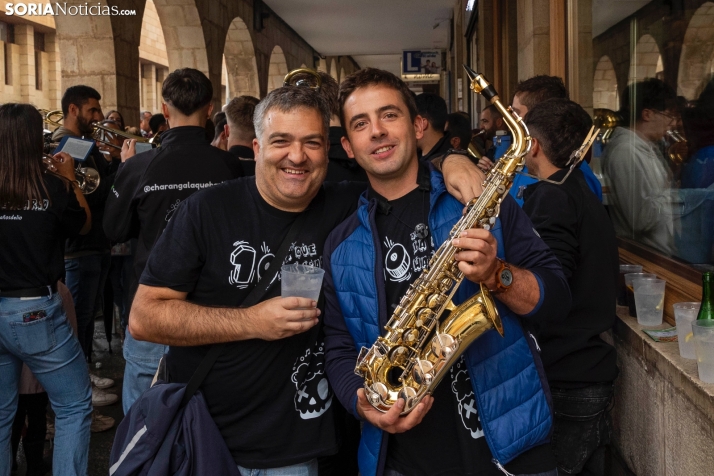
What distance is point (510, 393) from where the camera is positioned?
6.44 feet

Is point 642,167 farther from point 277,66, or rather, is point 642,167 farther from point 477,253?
point 277,66

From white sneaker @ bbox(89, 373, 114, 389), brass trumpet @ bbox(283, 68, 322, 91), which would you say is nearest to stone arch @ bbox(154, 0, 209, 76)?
white sneaker @ bbox(89, 373, 114, 389)

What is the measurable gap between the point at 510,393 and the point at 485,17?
27.3 ft

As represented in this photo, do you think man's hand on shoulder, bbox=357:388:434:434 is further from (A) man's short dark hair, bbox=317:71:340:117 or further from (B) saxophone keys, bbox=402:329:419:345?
(A) man's short dark hair, bbox=317:71:340:117

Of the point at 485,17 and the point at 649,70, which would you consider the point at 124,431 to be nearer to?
the point at 649,70

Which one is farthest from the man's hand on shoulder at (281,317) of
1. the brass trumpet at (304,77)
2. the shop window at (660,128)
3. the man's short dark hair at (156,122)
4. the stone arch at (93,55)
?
the man's short dark hair at (156,122)

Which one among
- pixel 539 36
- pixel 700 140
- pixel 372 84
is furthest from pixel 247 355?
pixel 539 36

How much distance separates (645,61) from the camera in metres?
3.56

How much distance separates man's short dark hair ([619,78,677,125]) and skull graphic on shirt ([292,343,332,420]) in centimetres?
197

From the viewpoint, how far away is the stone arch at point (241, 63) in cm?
1505

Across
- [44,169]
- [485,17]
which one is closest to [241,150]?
[44,169]

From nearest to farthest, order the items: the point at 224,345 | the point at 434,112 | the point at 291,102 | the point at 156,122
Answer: the point at 224,345 < the point at 291,102 < the point at 434,112 < the point at 156,122

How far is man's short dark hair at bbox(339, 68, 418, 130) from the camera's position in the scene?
88.7 inches

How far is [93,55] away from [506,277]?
7.15m
